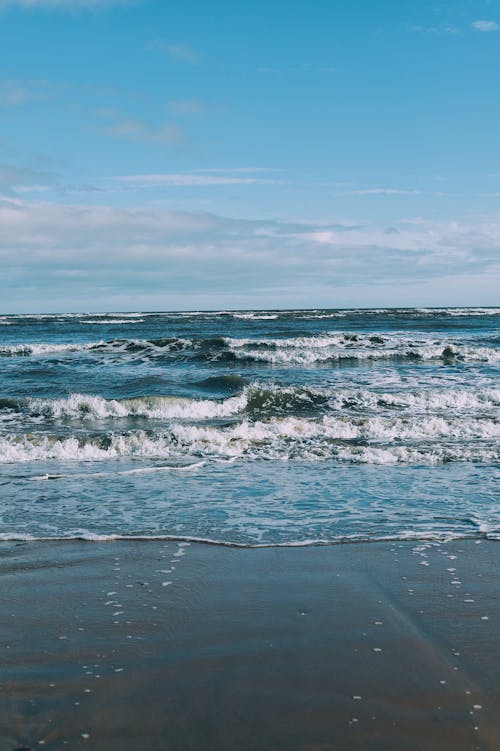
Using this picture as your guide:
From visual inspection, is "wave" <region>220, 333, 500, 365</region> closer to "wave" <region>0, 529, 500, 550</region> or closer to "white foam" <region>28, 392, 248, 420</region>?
"white foam" <region>28, 392, 248, 420</region>

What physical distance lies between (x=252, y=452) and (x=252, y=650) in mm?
6022

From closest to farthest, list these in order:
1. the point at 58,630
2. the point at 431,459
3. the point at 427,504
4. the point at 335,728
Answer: the point at 335,728 < the point at 58,630 < the point at 427,504 < the point at 431,459

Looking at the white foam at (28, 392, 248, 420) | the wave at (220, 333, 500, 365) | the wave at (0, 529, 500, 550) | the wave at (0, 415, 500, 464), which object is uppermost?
the wave at (220, 333, 500, 365)

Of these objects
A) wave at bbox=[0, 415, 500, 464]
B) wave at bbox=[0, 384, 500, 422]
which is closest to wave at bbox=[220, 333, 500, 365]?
wave at bbox=[0, 384, 500, 422]

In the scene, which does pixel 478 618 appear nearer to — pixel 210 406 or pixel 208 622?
pixel 208 622

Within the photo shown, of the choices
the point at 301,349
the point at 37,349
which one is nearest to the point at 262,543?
the point at 301,349

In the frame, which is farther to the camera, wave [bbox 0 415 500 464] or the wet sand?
wave [bbox 0 415 500 464]

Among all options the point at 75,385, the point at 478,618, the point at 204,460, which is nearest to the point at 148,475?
the point at 204,460

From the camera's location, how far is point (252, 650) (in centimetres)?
335

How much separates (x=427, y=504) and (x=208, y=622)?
131 inches

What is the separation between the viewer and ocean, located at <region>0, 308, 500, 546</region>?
5.88 m

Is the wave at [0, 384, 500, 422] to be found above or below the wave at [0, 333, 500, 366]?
below

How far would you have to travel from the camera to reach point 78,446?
991 cm

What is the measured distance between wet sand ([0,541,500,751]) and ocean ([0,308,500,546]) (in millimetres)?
750
